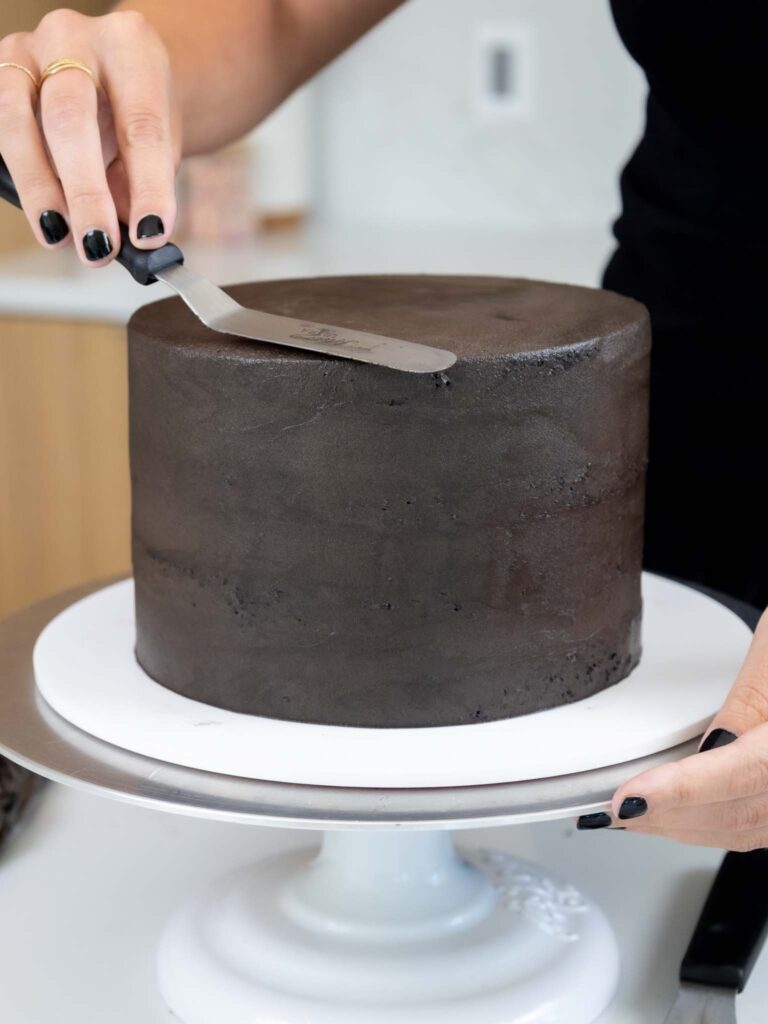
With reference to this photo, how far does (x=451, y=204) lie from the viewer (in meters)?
2.38

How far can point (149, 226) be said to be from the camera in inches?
29.8

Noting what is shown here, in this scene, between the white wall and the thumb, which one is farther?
the white wall

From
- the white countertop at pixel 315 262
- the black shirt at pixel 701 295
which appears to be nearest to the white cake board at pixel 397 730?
the black shirt at pixel 701 295

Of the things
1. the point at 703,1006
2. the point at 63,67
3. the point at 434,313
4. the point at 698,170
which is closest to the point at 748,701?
the point at 703,1006

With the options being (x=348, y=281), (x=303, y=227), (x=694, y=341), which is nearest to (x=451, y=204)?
(x=303, y=227)

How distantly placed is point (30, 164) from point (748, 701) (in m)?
0.47

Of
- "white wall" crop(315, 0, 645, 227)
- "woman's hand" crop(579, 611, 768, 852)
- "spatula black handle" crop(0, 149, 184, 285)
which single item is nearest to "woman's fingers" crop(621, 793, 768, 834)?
"woman's hand" crop(579, 611, 768, 852)

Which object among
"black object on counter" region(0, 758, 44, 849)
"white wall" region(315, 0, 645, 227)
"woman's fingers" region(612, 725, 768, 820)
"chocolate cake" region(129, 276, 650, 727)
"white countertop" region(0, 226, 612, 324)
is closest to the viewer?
"woman's fingers" region(612, 725, 768, 820)

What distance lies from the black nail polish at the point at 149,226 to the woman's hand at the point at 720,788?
0.38m

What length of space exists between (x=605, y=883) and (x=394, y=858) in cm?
17

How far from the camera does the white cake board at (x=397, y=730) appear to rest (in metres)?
0.70

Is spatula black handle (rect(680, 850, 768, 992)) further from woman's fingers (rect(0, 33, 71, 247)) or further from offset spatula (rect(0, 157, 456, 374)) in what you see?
woman's fingers (rect(0, 33, 71, 247))

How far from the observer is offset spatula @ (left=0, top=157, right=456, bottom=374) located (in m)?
0.71

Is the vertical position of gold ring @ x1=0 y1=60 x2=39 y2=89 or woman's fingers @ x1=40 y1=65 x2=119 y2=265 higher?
gold ring @ x1=0 y1=60 x2=39 y2=89
